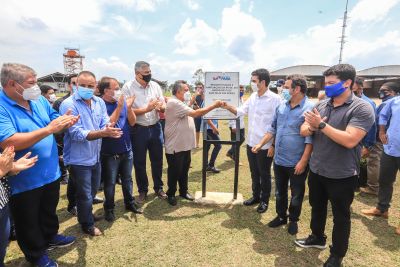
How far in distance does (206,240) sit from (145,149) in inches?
76.9

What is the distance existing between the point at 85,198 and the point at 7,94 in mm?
1610

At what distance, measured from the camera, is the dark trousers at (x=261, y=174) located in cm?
432

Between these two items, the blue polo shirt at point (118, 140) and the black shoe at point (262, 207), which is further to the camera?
the black shoe at point (262, 207)

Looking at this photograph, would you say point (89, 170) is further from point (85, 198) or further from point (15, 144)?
point (15, 144)

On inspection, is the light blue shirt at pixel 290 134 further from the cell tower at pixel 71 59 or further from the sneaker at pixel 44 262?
the cell tower at pixel 71 59

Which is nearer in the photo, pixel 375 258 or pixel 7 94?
pixel 7 94

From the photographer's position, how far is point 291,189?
12.0ft

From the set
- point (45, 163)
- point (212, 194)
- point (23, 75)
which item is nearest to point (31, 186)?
point (45, 163)

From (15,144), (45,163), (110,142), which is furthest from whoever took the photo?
(110,142)

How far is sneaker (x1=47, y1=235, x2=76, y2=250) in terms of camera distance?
11.1 ft

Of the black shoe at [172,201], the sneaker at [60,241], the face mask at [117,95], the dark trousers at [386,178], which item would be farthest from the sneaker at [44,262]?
the dark trousers at [386,178]

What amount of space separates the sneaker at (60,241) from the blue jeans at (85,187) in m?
0.26

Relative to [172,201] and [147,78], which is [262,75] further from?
[172,201]

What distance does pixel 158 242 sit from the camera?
3555 mm
